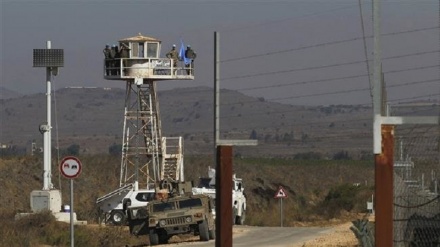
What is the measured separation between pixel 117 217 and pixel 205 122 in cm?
7854

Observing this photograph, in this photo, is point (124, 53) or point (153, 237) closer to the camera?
point (153, 237)

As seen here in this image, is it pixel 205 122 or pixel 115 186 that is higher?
pixel 205 122

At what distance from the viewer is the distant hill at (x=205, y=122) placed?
21.2m

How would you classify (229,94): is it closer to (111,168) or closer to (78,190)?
(78,190)

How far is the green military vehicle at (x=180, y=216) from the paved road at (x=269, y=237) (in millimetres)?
478

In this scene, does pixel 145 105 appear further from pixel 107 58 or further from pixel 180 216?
pixel 180 216

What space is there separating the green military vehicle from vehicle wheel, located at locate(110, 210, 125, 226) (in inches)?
405

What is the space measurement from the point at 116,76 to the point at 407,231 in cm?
3974

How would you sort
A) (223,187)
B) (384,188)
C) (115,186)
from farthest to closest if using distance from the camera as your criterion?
1. (115,186)
2. (223,187)
3. (384,188)

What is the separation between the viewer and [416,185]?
24.5 metres

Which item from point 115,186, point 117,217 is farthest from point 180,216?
point 115,186

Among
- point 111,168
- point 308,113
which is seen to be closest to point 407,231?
point 308,113

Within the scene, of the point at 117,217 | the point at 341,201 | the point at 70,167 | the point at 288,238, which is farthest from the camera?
the point at 341,201

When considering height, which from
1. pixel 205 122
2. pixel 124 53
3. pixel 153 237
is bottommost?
pixel 153 237
